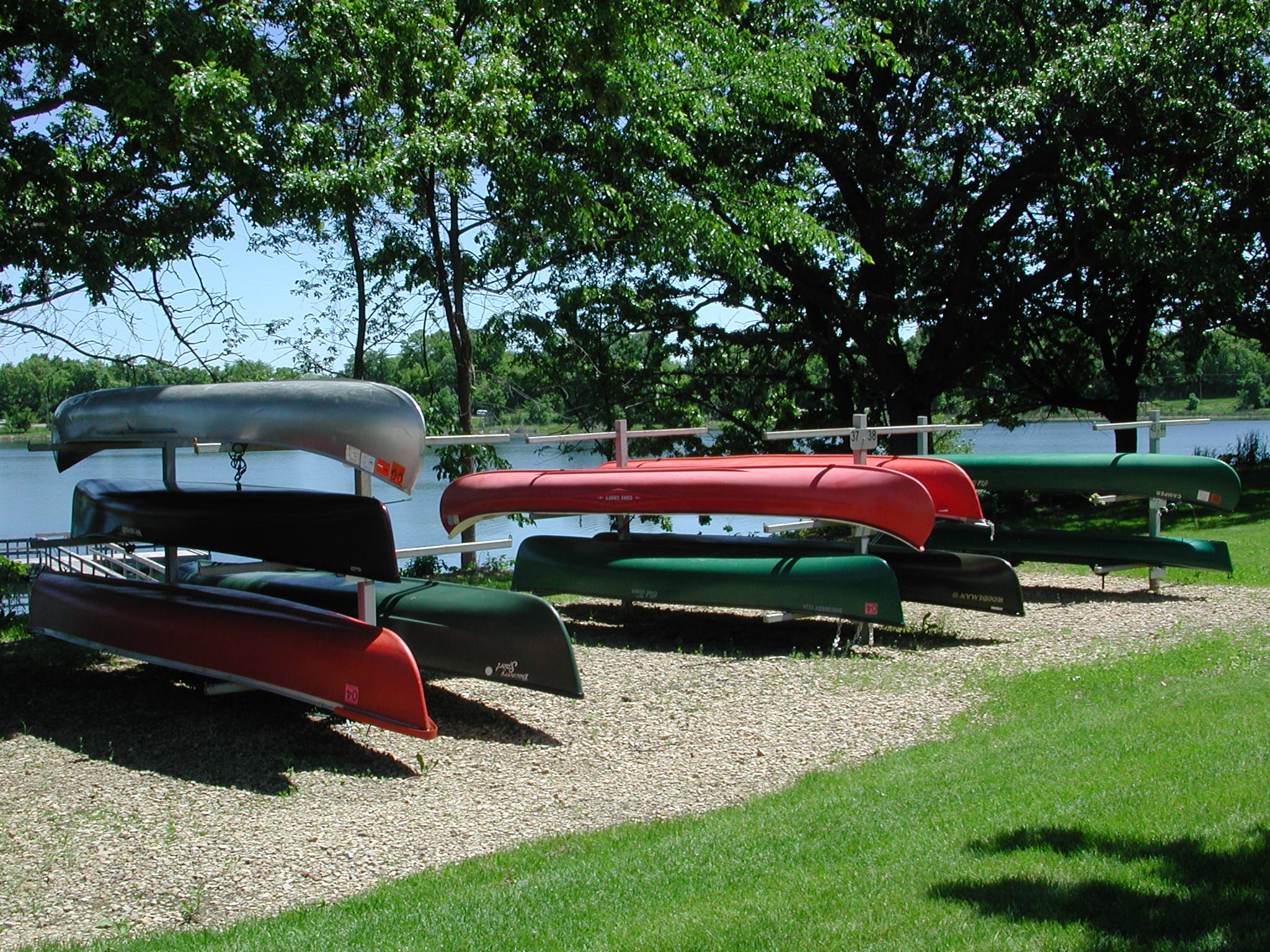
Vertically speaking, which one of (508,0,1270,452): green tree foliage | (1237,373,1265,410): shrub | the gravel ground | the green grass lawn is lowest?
the gravel ground

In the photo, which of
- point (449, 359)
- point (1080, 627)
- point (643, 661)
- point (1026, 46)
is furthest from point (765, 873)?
point (1026, 46)

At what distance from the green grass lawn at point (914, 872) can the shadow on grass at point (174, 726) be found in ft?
6.01

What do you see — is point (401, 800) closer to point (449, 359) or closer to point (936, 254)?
point (449, 359)

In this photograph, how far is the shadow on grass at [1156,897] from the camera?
3.08m

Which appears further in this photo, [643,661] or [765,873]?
[643,661]

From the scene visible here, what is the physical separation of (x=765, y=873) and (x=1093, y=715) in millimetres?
3024

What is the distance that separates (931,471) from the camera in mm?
9719

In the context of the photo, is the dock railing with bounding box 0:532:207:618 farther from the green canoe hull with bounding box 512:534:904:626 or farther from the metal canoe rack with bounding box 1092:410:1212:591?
the metal canoe rack with bounding box 1092:410:1212:591

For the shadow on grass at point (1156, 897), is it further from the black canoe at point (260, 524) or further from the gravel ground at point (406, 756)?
the black canoe at point (260, 524)

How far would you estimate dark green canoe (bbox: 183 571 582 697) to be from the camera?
21.4 ft

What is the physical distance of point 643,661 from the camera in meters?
8.35

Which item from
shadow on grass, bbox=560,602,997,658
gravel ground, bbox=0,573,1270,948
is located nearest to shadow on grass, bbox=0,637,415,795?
gravel ground, bbox=0,573,1270,948

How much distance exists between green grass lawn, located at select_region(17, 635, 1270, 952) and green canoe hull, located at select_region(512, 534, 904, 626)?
2.79 metres

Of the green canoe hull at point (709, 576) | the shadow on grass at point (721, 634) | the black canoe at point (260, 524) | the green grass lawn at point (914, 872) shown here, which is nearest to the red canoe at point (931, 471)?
the green canoe hull at point (709, 576)
